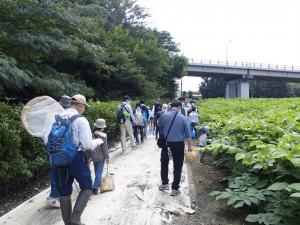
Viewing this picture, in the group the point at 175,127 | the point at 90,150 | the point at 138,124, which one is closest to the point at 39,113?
the point at 90,150

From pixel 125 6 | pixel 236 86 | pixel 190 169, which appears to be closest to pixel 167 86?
pixel 125 6

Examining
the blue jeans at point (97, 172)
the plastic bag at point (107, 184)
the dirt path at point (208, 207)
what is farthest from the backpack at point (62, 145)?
the plastic bag at point (107, 184)

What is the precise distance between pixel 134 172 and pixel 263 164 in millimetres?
4947

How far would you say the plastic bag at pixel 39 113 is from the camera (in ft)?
19.7

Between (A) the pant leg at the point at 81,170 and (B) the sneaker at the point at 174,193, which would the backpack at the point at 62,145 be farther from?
(B) the sneaker at the point at 174,193

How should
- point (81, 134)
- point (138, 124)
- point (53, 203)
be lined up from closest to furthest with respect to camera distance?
1. point (81, 134)
2. point (53, 203)
3. point (138, 124)

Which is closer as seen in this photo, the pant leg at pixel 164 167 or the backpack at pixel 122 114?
the pant leg at pixel 164 167

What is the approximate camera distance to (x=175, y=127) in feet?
24.7

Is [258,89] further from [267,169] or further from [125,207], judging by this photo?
[267,169]

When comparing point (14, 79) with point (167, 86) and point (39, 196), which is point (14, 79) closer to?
point (39, 196)

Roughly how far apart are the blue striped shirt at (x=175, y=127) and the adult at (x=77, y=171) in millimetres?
2568

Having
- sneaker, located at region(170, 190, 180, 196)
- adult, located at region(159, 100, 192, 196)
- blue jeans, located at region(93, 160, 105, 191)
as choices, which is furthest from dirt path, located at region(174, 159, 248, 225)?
blue jeans, located at region(93, 160, 105, 191)

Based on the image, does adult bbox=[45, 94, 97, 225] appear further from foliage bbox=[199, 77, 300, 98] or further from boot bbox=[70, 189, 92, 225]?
foliage bbox=[199, 77, 300, 98]

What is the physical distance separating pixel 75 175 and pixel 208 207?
270cm
